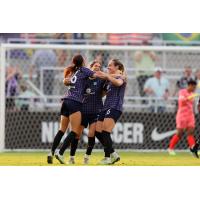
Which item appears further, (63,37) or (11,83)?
(63,37)

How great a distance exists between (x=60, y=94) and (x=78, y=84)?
7916 mm

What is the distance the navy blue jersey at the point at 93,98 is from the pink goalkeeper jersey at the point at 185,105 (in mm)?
5256

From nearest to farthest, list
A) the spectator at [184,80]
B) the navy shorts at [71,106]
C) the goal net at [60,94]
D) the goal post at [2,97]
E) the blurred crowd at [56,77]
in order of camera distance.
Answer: the navy shorts at [71,106], the goal post at [2,97], the goal net at [60,94], the spectator at [184,80], the blurred crowd at [56,77]

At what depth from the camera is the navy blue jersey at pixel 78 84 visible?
53.6 feet

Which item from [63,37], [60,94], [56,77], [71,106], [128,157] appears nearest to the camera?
[71,106]

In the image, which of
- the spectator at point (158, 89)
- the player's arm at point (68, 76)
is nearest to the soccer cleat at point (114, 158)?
the player's arm at point (68, 76)

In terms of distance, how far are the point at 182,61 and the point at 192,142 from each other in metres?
4.14

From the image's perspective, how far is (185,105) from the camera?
866 inches

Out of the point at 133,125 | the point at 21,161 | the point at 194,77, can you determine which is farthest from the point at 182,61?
the point at 21,161

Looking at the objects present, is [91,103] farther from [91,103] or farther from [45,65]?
[45,65]

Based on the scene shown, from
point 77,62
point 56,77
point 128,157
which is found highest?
point 77,62

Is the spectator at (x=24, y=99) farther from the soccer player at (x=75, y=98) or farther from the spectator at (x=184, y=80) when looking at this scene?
the soccer player at (x=75, y=98)

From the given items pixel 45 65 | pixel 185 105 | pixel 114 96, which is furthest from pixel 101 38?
pixel 114 96

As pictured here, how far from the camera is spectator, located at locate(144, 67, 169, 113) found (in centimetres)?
2411
